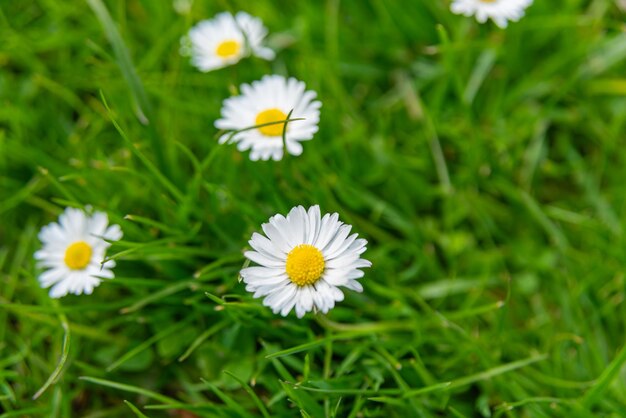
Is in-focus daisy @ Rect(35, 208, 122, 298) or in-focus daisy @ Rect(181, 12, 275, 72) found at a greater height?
in-focus daisy @ Rect(181, 12, 275, 72)

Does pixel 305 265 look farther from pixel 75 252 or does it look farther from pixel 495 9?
pixel 495 9

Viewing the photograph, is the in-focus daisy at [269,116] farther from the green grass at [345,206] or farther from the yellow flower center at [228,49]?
the yellow flower center at [228,49]

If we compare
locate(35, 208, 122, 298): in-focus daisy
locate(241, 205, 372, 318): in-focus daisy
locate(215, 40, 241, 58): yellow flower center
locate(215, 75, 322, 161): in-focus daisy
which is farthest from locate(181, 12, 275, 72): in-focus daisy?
locate(241, 205, 372, 318): in-focus daisy

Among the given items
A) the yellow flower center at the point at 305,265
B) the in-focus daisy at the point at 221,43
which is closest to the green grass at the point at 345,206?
the in-focus daisy at the point at 221,43

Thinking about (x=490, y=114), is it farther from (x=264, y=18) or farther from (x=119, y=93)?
(x=119, y=93)

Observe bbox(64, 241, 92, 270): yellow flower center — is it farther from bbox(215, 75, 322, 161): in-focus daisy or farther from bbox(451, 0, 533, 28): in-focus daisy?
bbox(451, 0, 533, 28): in-focus daisy

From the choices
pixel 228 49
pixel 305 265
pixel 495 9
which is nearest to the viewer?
pixel 305 265

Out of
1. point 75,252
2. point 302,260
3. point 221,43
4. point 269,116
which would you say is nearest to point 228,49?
point 221,43
